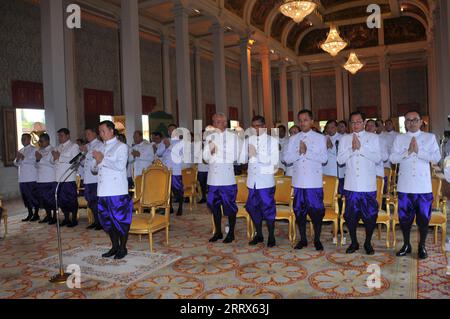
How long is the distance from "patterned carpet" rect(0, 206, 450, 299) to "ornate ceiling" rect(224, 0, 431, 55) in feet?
41.6

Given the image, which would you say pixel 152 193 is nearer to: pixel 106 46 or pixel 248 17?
pixel 106 46

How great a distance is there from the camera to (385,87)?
2084 cm

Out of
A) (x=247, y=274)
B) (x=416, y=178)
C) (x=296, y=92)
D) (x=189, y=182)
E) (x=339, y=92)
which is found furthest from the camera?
(x=339, y=92)

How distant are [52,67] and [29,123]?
13.4ft

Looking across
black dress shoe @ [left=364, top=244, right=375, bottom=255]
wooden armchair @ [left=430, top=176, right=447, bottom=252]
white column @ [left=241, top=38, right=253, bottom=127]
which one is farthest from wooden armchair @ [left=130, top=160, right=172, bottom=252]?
white column @ [left=241, top=38, right=253, bottom=127]

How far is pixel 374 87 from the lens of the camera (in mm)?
23312

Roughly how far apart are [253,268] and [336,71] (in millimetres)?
20121

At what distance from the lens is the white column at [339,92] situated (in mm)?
22516

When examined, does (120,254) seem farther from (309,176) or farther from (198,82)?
(198,82)

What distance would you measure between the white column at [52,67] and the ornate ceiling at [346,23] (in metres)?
9.29

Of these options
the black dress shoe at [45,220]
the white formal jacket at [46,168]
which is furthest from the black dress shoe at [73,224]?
the white formal jacket at [46,168]

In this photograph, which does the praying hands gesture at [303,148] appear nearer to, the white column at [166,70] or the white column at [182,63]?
the white column at [182,63]

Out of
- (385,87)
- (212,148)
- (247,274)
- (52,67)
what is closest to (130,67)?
(52,67)
